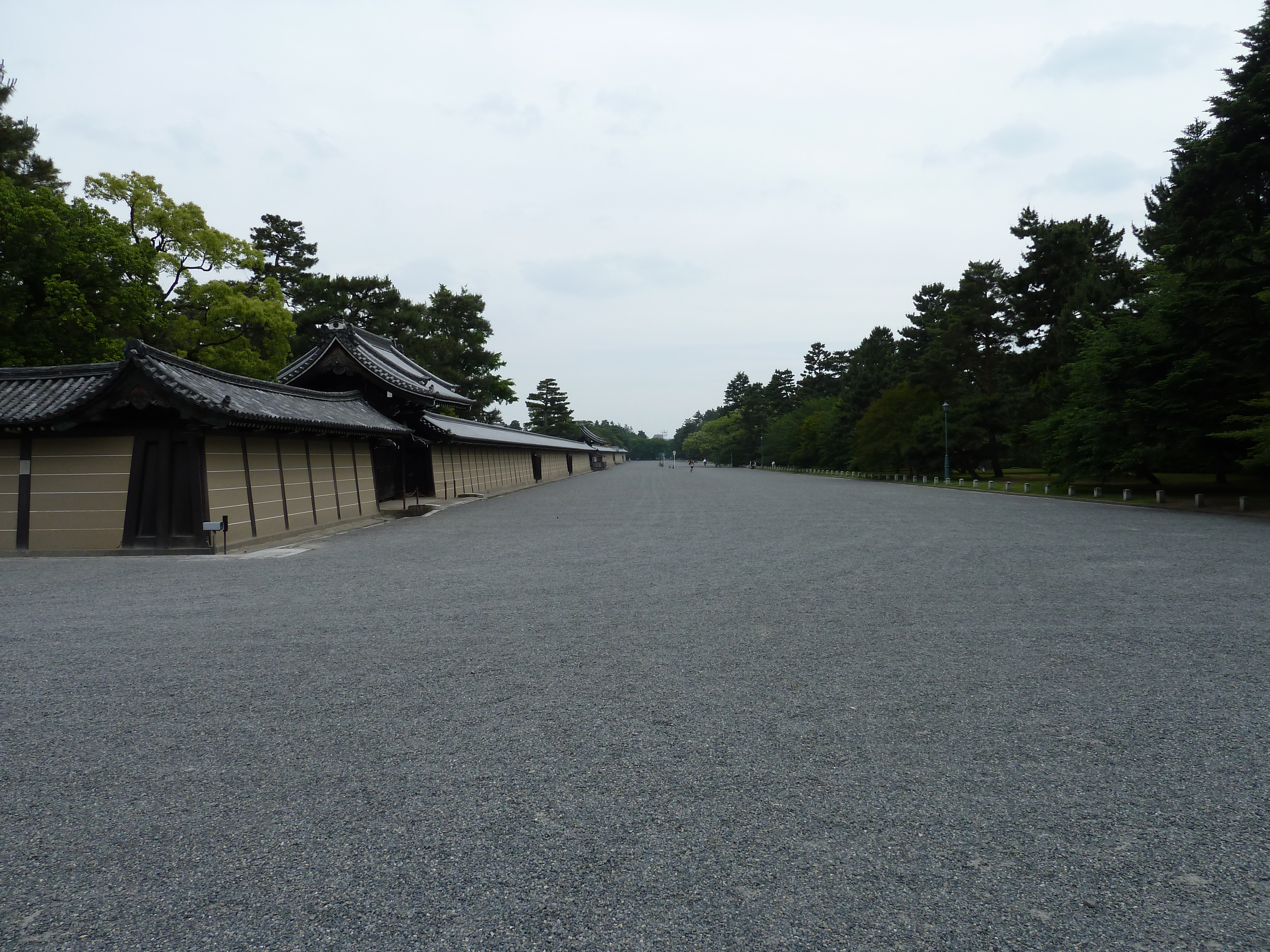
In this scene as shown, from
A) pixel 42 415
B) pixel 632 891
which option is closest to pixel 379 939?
pixel 632 891

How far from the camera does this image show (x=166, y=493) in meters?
13.9

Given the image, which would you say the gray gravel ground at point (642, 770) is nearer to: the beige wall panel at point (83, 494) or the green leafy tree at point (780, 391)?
the beige wall panel at point (83, 494)

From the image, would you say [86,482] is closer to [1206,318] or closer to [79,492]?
[79,492]

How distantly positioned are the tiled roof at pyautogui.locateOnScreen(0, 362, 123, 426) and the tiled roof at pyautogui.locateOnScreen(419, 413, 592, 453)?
46.5 ft

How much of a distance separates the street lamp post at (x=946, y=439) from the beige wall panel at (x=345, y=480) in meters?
31.9

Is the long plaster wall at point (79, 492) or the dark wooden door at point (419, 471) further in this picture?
the dark wooden door at point (419, 471)

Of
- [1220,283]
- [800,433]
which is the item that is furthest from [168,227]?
[800,433]

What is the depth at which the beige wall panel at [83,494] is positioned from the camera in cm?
1393

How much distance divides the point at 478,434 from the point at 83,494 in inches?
883

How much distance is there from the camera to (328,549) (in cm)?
1436

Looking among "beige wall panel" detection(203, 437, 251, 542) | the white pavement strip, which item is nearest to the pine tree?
the white pavement strip

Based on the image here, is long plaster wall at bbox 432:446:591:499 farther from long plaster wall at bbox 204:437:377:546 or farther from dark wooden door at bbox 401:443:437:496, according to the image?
long plaster wall at bbox 204:437:377:546

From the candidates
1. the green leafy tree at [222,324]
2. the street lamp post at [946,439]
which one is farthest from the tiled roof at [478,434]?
the street lamp post at [946,439]

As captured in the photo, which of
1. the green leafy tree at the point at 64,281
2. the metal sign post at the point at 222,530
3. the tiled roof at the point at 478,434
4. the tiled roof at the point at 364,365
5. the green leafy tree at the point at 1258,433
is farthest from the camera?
the tiled roof at the point at 478,434
